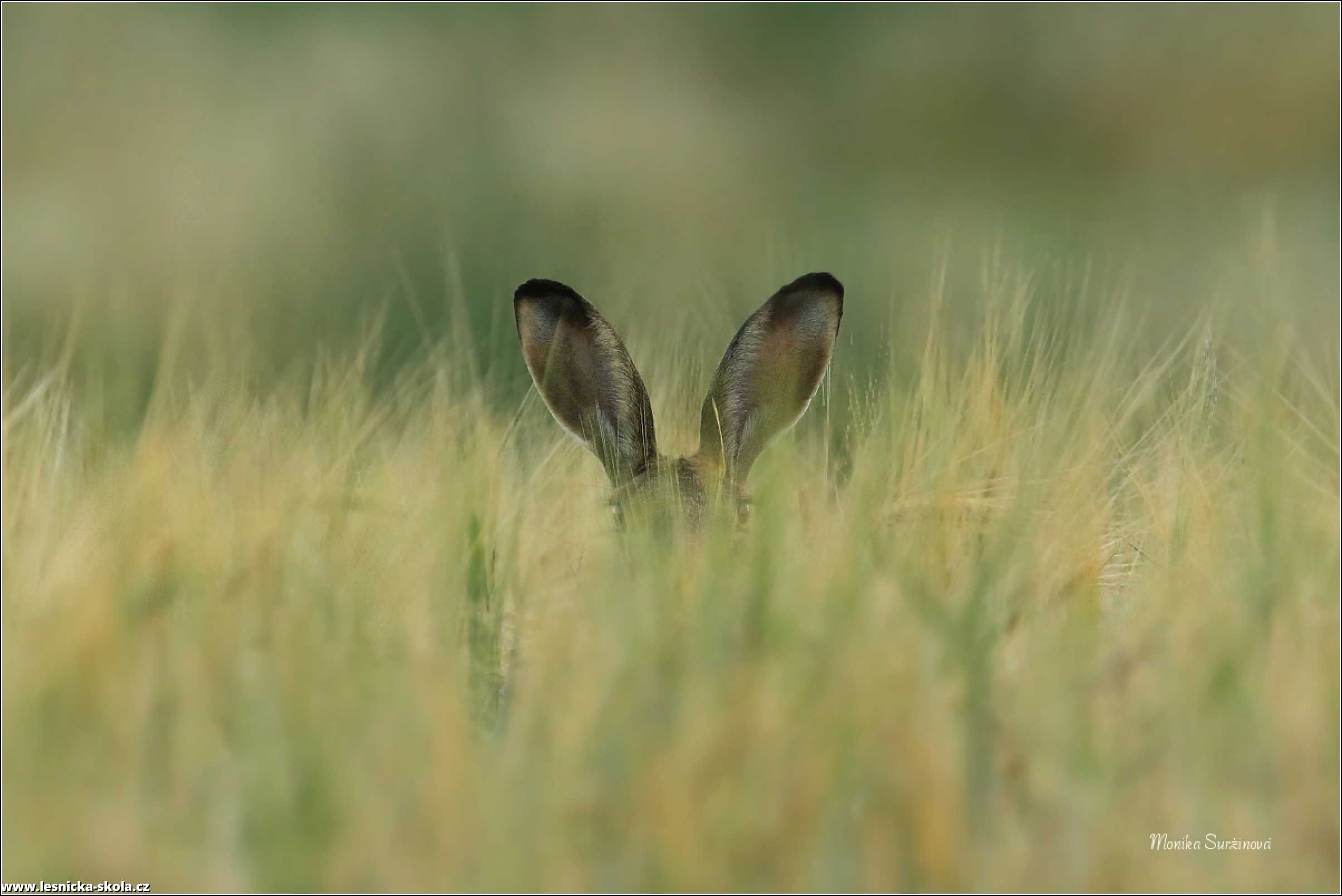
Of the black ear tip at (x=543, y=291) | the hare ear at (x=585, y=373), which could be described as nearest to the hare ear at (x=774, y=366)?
the hare ear at (x=585, y=373)

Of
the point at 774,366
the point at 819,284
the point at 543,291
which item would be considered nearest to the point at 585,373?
the point at 543,291

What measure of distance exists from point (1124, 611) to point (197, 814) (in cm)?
147

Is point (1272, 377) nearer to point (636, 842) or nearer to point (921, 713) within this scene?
point (921, 713)

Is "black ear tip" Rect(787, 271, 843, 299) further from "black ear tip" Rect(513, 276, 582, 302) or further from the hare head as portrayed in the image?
"black ear tip" Rect(513, 276, 582, 302)

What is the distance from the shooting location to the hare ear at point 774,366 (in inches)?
128

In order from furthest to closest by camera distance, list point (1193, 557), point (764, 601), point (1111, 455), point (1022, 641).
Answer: point (1111, 455), point (1193, 557), point (1022, 641), point (764, 601)

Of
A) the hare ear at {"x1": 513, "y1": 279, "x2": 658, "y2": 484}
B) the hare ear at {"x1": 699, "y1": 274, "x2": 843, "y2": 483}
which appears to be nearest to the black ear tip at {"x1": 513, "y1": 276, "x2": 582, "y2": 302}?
the hare ear at {"x1": 513, "y1": 279, "x2": 658, "y2": 484}

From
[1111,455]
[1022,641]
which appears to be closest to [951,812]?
[1022,641]

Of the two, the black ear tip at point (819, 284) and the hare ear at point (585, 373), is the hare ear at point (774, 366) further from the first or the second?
the hare ear at point (585, 373)

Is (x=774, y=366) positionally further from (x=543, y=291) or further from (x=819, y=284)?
(x=543, y=291)

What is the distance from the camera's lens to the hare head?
10.6 ft

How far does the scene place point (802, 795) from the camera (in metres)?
1.90

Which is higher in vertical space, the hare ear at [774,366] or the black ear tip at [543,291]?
the black ear tip at [543,291]

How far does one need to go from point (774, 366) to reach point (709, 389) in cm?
16
